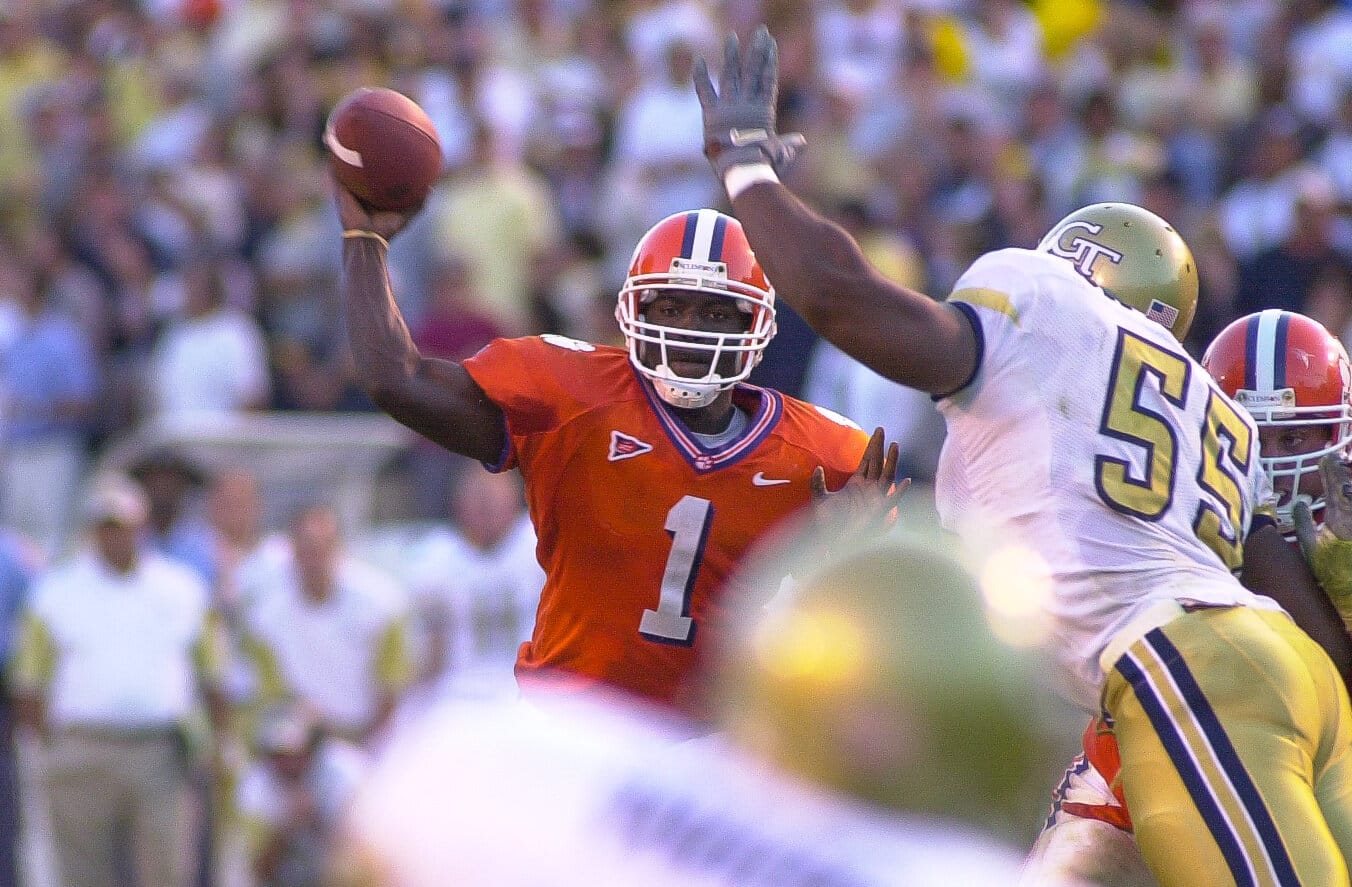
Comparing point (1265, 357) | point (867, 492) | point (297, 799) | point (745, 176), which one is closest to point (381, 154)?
point (745, 176)

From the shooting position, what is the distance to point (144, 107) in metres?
12.5

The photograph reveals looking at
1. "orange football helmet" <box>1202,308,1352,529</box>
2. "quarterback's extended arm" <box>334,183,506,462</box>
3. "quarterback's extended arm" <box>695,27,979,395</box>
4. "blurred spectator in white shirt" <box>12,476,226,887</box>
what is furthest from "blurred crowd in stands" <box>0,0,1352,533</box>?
"quarterback's extended arm" <box>695,27,979,395</box>

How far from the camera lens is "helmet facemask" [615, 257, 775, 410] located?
4.37 m

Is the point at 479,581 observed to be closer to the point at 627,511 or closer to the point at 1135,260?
the point at 627,511

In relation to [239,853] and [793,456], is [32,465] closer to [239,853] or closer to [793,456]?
[239,853]

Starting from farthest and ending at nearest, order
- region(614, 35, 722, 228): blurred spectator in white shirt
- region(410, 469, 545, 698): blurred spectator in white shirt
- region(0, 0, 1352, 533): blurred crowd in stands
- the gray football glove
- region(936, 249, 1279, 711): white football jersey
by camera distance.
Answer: region(614, 35, 722, 228): blurred spectator in white shirt < region(0, 0, 1352, 533): blurred crowd in stands < region(410, 469, 545, 698): blurred spectator in white shirt < the gray football glove < region(936, 249, 1279, 711): white football jersey

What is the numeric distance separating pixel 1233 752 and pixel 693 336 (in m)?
1.48

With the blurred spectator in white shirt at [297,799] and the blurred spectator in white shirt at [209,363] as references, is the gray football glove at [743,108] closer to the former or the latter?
the blurred spectator in white shirt at [297,799]

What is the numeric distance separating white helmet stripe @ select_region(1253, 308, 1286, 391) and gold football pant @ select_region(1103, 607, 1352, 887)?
0.89 meters

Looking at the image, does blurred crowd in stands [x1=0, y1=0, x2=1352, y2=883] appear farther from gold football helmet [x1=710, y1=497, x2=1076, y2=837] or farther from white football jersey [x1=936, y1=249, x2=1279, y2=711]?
gold football helmet [x1=710, y1=497, x2=1076, y2=837]

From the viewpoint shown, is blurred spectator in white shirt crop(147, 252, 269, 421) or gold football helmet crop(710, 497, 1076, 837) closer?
gold football helmet crop(710, 497, 1076, 837)

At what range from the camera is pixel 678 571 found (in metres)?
4.33

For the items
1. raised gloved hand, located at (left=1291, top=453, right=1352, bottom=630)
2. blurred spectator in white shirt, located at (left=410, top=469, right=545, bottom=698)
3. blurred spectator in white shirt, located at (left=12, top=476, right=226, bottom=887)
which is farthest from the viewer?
blurred spectator in white shirt, located at (left=12, top=476, right=226, bottom=887)

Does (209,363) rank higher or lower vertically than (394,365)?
lower
